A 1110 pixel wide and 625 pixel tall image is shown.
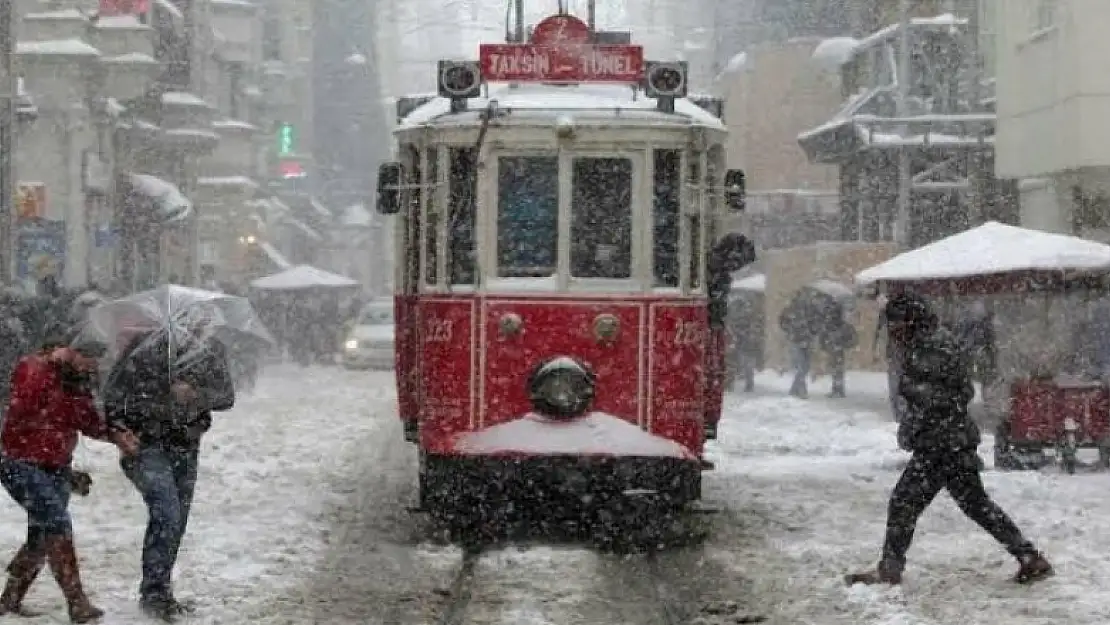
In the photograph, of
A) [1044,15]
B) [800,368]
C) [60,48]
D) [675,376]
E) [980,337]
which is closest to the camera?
[675,376]

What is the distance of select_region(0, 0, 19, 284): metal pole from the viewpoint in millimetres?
30297

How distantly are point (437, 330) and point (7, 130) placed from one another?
62.1 ft

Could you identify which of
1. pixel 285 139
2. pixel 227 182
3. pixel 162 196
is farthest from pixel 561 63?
pixel 285 139

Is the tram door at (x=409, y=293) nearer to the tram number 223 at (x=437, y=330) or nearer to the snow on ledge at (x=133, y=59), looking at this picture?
the tram number 223 at (x=437, y=330)

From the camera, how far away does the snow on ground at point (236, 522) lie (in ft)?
35.8

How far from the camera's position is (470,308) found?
43.6 ft

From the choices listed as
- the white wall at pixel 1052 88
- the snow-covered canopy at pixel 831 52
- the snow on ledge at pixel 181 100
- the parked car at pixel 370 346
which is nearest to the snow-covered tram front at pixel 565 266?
the white wall at pixel 1052 88

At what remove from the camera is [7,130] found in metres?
30.5

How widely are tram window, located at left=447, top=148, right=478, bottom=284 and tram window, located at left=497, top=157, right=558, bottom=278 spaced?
18cm

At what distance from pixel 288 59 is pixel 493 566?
66752 millimetres

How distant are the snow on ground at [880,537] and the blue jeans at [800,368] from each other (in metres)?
7.91

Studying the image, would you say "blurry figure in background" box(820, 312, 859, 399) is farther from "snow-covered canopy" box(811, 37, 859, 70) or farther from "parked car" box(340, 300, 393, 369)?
"snow-covered canopy" box(811, 37, 859, 70)

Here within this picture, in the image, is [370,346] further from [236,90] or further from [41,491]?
[41,491]

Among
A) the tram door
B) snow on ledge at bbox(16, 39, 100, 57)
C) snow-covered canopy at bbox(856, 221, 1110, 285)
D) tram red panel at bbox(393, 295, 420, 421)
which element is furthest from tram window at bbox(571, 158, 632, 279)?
snow on ledge at bbox(16, 39, 100, 57)
